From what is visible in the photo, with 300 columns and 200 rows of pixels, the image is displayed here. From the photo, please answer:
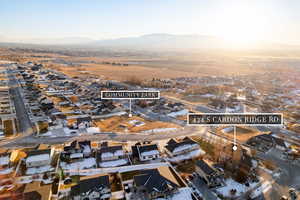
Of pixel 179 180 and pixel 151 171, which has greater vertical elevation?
pixel 151 171

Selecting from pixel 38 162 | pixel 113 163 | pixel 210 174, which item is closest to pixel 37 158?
pixel 38 162

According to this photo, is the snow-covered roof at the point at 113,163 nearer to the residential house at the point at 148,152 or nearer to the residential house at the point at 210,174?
the residential house at the point at 148,152

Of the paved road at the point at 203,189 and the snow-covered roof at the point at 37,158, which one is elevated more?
the snow-covered roof at the point at 37,158

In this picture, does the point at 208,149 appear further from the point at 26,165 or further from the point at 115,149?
the point at 26,165

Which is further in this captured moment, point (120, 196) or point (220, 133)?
point (220, 133)

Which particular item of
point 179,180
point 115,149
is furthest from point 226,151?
point 115,149

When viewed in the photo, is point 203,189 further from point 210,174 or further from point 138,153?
point 138,153

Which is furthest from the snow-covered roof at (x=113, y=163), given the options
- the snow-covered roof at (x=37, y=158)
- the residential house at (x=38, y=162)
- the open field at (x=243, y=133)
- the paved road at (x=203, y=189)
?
the open field at (x=243, y=133)

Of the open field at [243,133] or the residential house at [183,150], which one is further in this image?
the open field at [243,133]

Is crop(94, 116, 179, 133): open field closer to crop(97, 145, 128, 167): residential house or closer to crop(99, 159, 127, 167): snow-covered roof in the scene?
crop(97, 145, 128, 167): residential house

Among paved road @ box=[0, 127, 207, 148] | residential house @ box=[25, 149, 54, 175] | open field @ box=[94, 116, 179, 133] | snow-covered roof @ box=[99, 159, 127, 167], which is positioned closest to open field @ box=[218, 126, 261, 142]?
paved road @ box=[0, 127, 207, 148]

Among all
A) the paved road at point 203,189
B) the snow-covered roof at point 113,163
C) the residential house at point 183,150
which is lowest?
the paved road at point 203,189
